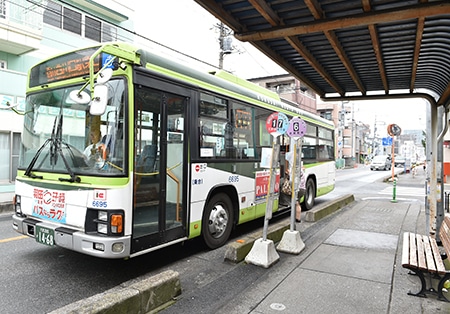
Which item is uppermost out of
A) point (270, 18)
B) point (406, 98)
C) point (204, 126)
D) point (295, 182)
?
point (270, 18)

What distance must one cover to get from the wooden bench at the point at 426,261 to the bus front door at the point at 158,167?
3.18m

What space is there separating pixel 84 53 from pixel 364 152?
8831 cm

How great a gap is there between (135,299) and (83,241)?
1.19 metres

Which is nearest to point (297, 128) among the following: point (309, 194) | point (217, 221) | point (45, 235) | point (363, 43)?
point (363, 43)

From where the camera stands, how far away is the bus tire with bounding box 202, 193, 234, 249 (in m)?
5.67

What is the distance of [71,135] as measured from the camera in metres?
4.43

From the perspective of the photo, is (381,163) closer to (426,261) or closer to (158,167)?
(426,261)

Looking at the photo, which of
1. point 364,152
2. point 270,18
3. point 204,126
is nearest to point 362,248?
point 204,126

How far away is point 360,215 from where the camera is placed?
30.1ft

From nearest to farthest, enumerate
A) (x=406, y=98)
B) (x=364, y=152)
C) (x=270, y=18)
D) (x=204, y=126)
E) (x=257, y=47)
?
(x=270, y=18)
(x=257, y=47)
(x=204, y=126)
(x=406, y=98)
(x=364, y=152)

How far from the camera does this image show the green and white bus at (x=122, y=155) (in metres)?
4.00

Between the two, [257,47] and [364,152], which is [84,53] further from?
[364,152]

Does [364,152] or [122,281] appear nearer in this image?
[122,281]

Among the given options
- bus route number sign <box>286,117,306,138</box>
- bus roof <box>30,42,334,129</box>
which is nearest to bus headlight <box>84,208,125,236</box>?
bus roof <box>30,42,334,129</box>
